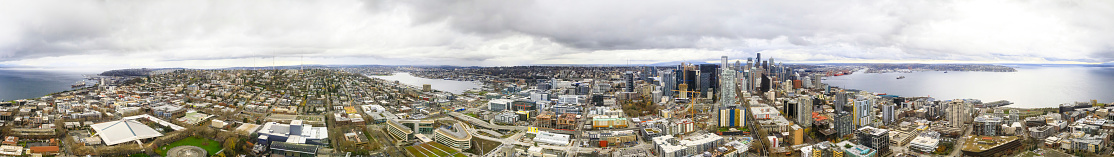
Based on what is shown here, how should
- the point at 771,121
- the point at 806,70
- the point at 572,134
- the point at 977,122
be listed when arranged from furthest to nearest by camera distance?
1. the point at 806,70
2. the point at 771,121
3. the point at 977,122
4. the point at 572,134

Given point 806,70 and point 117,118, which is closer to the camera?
point 117,118

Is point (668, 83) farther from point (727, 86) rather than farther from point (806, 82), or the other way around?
point (806, 82)

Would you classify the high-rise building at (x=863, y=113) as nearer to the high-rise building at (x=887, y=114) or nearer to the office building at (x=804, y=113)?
the high-rise building at (x=887, y=114)

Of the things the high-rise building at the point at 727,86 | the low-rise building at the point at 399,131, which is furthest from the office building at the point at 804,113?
the low-rise building at the point at 399,131

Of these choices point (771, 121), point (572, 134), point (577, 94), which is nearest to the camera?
point (572, 134)

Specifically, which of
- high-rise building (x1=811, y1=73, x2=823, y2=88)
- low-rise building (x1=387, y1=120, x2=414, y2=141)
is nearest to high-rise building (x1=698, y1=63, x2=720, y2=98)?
high-rise building (x1=811, y1=73, x2=823, y2=88)

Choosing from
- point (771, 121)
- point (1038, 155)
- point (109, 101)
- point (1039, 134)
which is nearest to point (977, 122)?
point (1039, 134)

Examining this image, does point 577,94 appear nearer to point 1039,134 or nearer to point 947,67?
point 1039,134
